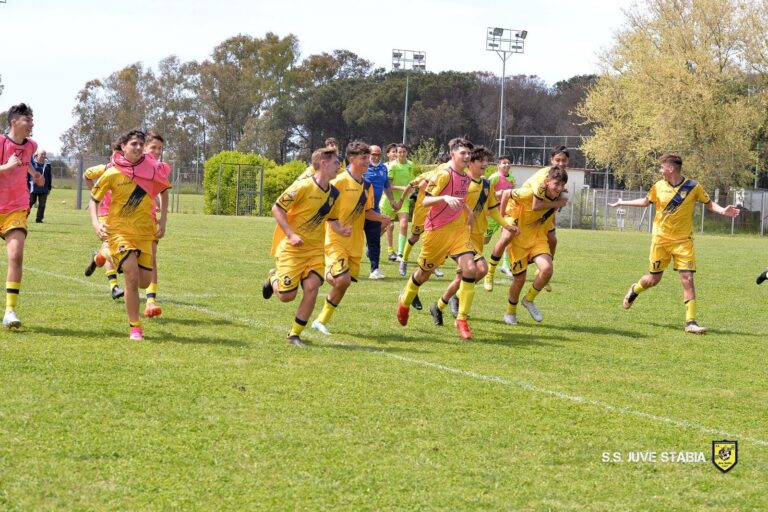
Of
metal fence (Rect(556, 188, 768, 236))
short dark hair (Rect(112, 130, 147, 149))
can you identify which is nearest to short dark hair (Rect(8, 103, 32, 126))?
short dark hair (Rect(112, 130, 147, 149))

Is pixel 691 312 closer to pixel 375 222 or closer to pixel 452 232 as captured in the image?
pixel 452 232

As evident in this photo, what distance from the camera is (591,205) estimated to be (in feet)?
177

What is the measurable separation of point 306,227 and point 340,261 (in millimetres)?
654

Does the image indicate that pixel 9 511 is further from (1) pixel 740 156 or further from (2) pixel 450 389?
(1) pixel 740 156

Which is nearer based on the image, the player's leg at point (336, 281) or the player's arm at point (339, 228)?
the player's arm at point (339, 228)

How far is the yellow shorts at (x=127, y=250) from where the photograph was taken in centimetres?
935

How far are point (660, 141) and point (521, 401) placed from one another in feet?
162

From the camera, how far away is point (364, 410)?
677 centimetres

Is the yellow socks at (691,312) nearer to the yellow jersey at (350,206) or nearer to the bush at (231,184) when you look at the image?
the yellow jersey at (350,206)

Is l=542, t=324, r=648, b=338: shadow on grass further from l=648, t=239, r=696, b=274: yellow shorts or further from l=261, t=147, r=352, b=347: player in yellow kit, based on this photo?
l=261, t=147, r=352, b=347: player in yellow kit

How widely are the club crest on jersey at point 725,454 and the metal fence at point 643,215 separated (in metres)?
46.7

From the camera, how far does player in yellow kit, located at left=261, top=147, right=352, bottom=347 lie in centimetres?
948

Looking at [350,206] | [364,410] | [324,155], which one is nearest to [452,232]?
[350,206]

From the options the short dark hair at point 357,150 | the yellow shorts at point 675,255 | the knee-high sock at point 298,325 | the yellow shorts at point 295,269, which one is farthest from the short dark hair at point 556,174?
the knee-high sock at point 298,325
